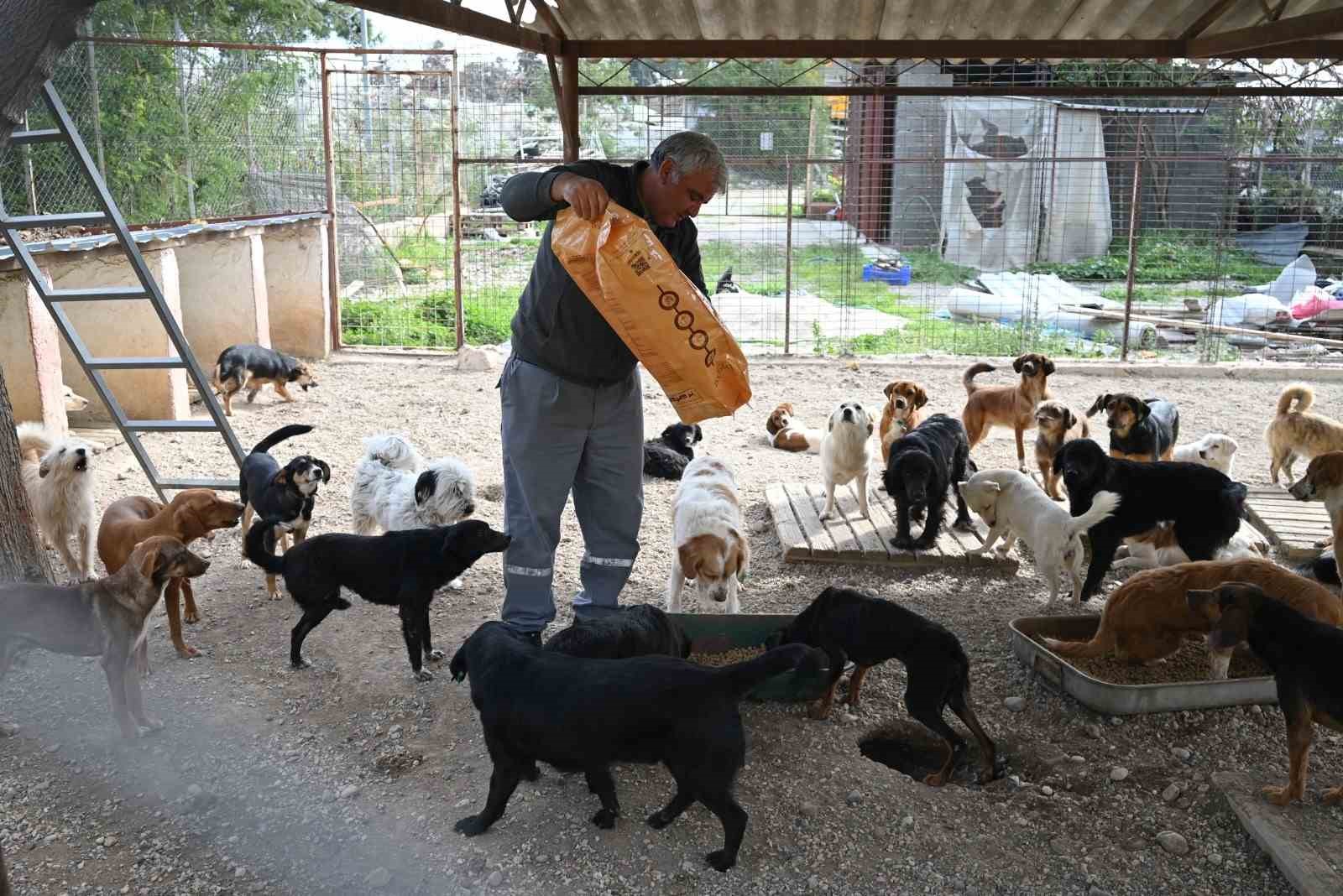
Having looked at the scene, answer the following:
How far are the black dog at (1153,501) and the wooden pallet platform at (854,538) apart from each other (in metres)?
0.78

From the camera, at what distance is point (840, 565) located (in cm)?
649

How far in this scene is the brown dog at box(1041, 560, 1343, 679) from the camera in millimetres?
4361

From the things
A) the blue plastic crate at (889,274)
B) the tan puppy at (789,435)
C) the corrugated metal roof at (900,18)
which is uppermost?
the corrugated metal roof at (900,18)

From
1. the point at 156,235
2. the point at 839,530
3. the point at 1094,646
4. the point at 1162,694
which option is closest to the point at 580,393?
the point at 1094,646

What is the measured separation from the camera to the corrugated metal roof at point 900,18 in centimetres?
773

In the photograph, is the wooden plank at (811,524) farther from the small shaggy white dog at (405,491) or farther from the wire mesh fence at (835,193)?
the wire mesh fence at (835,193)

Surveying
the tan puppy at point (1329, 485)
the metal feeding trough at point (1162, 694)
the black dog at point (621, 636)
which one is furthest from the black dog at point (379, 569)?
the tan puppy at point (1329, 485)

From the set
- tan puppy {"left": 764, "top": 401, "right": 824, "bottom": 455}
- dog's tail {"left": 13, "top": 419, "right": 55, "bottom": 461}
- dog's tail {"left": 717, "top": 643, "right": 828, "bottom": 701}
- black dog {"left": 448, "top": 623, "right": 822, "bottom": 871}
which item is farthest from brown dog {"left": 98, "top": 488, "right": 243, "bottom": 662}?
tan puppy {"left": 764, "top": 401, "right": 824, "bottom": 455}

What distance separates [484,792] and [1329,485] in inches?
182

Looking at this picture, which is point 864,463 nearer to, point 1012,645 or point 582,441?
point 1012,645

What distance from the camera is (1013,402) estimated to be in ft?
27.9

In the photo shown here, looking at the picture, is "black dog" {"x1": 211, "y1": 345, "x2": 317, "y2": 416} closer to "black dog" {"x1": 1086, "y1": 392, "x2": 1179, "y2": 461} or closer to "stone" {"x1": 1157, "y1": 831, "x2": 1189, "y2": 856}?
"black dog" {"x1": 1086, "y1": 392, "x2": 1179, "y2": 461}

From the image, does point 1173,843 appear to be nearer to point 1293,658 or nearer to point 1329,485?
point 1293,658

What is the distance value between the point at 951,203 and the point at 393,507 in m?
16.0
